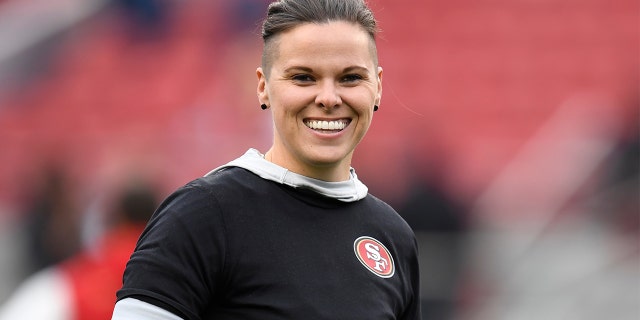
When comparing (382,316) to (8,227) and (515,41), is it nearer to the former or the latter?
(8,227)

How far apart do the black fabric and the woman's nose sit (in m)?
0.19

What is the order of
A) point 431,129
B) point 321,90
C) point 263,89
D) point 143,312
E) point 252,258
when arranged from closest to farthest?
point 143,312 → point 252,258 → point 321,90 → point 263,89 → point 431,129

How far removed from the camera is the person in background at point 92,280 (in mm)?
4129

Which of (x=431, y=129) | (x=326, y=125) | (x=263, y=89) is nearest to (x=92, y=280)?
(x=263, y=89)

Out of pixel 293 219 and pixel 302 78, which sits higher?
pixel 302 78

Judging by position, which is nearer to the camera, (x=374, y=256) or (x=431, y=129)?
(x=374, y=256)

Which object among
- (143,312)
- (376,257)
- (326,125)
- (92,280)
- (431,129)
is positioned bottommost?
(431,129)

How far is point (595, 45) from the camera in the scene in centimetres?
942

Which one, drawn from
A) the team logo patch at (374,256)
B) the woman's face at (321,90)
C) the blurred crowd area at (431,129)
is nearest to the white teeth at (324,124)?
the woman's face at (321,90)

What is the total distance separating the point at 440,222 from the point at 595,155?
173 cm

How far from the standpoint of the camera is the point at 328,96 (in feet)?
6.73

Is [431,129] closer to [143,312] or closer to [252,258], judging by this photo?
[252,258]

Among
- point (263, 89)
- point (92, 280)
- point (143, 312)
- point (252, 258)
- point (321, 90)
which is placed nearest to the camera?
point (143, 312)

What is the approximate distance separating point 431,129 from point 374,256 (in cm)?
605
